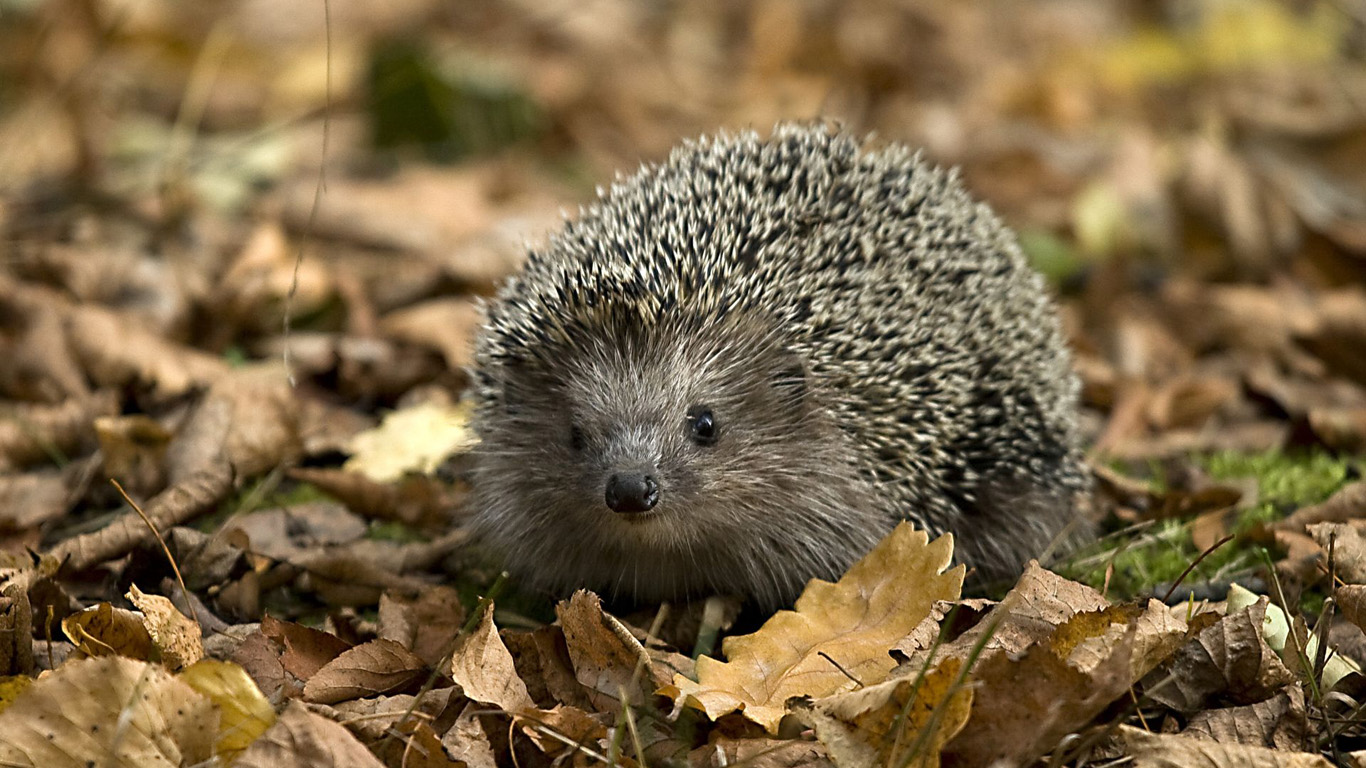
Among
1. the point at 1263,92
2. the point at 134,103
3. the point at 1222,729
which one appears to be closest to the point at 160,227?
the point at 134,103

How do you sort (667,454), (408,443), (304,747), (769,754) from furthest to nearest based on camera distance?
(408,443) < (667,454) < (769,754) < (304,747)

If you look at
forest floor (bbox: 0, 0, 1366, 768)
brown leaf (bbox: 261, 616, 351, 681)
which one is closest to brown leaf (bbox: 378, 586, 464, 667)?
forest floor (bbox: 0, 0, 1366, 768)

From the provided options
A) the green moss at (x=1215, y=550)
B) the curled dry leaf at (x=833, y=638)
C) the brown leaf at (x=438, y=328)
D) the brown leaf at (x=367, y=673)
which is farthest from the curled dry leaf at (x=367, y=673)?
the brown leaf at (x=438, y=328)

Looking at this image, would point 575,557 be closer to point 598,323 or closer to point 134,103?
point 598,323

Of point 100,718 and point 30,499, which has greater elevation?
point 100,718

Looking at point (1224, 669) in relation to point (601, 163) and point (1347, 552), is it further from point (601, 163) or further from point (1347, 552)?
point (601, 163)

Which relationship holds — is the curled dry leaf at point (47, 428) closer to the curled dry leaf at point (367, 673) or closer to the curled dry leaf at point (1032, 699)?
the curled dry leaf at point (367, 673)

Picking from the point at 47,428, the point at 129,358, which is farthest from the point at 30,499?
the point at 129,358
